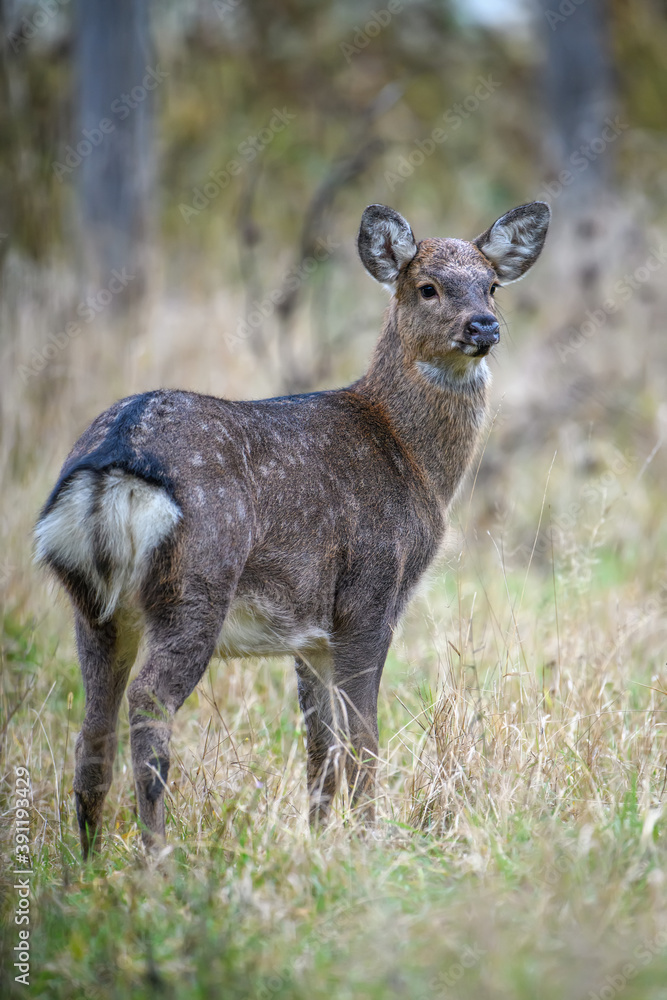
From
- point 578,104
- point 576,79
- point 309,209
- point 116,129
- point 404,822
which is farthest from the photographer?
point 576,79

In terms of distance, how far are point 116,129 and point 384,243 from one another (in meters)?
6.54

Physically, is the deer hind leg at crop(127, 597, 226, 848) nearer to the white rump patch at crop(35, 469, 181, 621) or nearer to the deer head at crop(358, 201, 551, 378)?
the white rump patch at crop(35, 469, 181, 621)

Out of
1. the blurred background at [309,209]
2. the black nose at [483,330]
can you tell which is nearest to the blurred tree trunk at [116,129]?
the blurred background at [309,209]

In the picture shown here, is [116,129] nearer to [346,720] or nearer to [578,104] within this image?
[578,104]

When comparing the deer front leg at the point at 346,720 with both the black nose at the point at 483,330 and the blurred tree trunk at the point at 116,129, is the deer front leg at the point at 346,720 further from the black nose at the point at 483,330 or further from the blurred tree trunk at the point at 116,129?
the blurred tree trunk at the point at 116,129

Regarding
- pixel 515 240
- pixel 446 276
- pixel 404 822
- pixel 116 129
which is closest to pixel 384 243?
pixel 446 276

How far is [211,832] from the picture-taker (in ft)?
12.1

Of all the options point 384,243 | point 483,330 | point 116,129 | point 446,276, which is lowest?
point 483,330

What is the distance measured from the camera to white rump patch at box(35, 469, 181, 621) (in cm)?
337

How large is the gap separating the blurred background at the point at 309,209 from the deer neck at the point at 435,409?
0.98 m

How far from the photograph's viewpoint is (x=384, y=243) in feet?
15.9

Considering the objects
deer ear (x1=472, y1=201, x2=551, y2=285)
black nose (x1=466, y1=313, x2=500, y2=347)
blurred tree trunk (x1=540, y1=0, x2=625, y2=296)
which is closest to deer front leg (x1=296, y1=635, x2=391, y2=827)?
black nose (x1=466, y1=313, x2=500, y2=347)

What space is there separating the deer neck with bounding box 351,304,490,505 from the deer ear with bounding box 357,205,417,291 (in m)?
0.29

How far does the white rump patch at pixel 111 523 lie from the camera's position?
337cm
